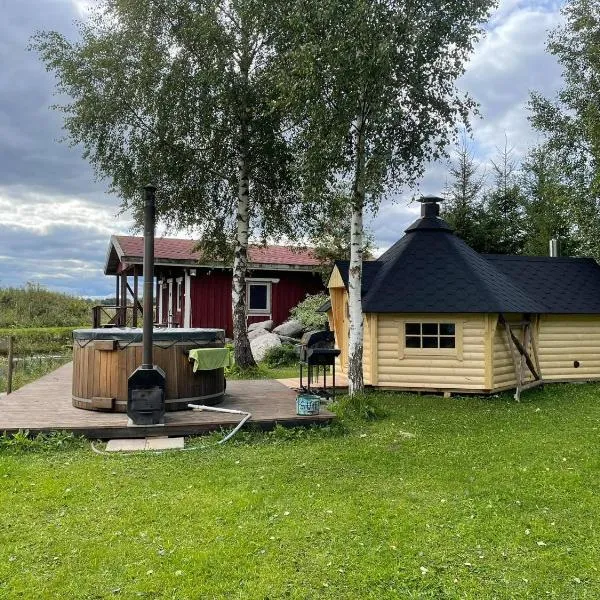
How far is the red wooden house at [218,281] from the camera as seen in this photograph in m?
17.4

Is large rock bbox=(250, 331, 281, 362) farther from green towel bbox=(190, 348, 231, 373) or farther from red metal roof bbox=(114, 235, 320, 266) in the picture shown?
green towel bbox=(190, 348, 231, 373)

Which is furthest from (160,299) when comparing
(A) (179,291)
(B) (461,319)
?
(B) (461,319)

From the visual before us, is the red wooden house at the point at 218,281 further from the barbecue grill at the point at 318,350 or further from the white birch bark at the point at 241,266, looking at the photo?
the barbecue grill at the point at 318,350

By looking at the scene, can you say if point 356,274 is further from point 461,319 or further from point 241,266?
point 241,266

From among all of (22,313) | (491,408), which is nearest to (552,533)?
(491,408)

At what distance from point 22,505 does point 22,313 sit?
2393 cm

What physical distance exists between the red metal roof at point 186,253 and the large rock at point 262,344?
2690 mm

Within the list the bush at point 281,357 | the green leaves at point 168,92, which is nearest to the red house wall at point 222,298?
the bush at point 281,357

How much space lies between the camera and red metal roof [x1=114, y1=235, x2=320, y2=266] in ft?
55.3

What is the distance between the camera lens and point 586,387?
10.4 metres

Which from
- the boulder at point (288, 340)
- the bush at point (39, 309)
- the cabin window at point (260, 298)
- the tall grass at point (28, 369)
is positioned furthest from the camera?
the bush at point (39, 309)

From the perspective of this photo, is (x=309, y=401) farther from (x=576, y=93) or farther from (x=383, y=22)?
(x=576, y=93)

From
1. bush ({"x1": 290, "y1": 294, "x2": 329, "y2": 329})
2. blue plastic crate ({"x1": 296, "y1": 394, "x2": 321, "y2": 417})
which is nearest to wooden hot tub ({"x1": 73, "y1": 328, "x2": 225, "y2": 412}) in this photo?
blue plastic crate ({"x1": 296, "y1": 394, "x2": 321, "y2": 417})

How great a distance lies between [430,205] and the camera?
1119cm
